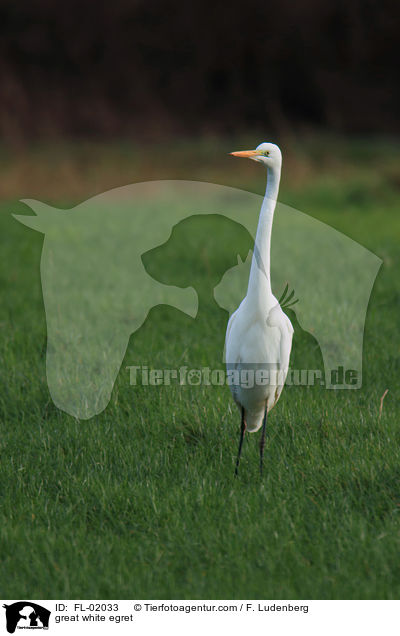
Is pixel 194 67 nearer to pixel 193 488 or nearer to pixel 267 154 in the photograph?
pixel 267 154

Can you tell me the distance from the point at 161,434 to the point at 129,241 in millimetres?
5378

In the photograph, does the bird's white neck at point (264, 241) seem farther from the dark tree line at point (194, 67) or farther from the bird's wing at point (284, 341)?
the dark tree line at point (194, 67)

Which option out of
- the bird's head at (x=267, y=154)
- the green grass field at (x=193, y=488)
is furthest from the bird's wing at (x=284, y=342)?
the bird's head at (x=267, y=154)

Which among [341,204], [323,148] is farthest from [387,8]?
[341,204]

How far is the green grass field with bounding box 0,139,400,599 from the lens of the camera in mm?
2553

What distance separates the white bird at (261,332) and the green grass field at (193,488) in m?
0.33

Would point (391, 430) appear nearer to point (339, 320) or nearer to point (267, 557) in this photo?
point (267, 557)

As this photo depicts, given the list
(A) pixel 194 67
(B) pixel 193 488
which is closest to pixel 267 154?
(B) pixel 193 488

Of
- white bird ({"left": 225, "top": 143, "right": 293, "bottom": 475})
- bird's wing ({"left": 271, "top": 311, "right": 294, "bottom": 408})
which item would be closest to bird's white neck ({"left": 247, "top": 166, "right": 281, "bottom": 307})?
white bird ({"left": 225, "top": 143, "right": 293, "bottom": 475})

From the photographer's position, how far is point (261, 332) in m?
3.01

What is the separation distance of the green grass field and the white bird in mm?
329

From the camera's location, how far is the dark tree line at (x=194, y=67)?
56.8ft

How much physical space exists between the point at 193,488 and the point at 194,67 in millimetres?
17307
